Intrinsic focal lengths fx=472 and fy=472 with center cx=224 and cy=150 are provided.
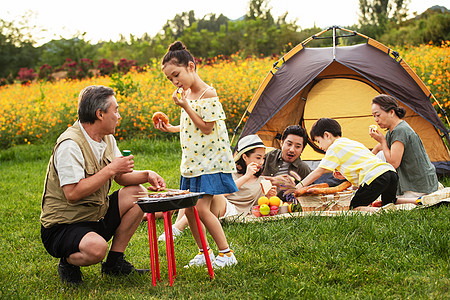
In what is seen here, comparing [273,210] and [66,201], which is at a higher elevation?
[66,201]

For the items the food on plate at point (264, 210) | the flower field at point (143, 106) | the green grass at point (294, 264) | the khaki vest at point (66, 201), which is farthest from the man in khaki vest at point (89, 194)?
the flower field at point (143, 106)

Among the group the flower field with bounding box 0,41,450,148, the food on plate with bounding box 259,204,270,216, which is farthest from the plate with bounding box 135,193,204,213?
the flower field with bounding box 0,41,450,148

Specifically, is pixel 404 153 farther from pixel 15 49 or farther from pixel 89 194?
pixel 15 49

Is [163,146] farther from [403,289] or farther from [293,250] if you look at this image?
[403,289]

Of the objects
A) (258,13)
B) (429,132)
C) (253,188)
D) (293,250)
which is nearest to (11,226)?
(253,188)

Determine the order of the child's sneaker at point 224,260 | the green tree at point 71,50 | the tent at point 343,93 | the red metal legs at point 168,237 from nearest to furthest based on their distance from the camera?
the red metal legs at point 168,237 < the child's sneaker at point 224,260 < the tent at point 343,93 < the green tree at point 71,50

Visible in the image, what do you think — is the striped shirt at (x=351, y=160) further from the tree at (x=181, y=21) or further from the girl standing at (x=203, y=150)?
the tree at (x=181, y=21)

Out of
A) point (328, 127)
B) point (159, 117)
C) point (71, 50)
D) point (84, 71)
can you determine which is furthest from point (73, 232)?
point (71, 50)

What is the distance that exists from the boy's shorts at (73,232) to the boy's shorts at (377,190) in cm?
207

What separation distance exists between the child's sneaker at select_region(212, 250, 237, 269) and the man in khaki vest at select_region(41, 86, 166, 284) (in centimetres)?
48

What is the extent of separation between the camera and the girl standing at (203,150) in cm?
290

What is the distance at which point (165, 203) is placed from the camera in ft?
7.77

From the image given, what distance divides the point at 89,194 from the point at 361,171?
7.68 feet

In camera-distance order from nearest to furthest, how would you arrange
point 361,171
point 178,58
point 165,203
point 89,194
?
1. point 165,203
2. point 89,194
3. point 178,58
4. point 361,171
